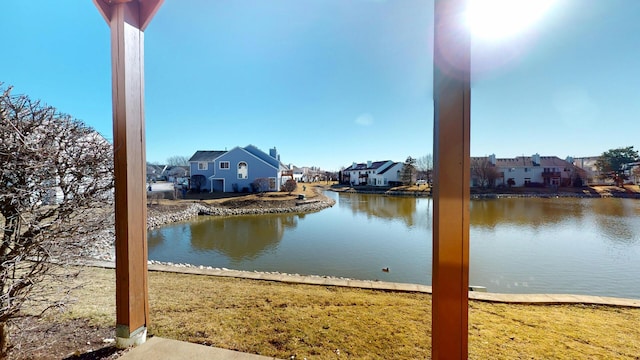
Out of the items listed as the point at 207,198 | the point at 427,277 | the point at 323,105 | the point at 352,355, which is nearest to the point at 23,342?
the point at 352,355

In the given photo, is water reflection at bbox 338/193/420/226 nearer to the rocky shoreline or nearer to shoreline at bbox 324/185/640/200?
the rocky shoreline

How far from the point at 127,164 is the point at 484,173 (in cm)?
3102

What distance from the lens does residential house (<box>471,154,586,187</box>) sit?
86.2 ft

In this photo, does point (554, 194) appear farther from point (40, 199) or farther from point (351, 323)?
point (40, 199)

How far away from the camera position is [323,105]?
12.9 meters

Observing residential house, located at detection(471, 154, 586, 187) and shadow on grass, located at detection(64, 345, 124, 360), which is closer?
shadow on grass, located at detection(64, 345, 124, 360)

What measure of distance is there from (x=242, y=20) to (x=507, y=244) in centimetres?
918

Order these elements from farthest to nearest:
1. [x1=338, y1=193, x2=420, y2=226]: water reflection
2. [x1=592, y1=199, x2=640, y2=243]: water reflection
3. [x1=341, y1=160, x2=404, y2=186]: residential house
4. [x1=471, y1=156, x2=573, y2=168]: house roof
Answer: [x1=341, y1=160, x2=404, y2=186]: residential house < [x1=471, y1=156, x2=573, y2=168]: house roof < [x1=338, y1=193, x2=420, y2=226]: water reflection < [x1=592, y1=199, x2=640, y2=243]: water reflection

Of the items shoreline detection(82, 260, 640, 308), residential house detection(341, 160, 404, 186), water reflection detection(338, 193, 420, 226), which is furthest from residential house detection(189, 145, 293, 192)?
residential house detection(341, 160, 404, 186)

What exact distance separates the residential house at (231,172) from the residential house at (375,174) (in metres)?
16.3

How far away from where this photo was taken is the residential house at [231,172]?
65.3 feet

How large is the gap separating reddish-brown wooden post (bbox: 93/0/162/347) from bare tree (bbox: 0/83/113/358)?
0.20 meters

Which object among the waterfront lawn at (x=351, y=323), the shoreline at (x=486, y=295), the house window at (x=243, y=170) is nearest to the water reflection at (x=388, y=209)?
the shoreline at (x=486, y=295)

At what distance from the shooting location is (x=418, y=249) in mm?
7016
